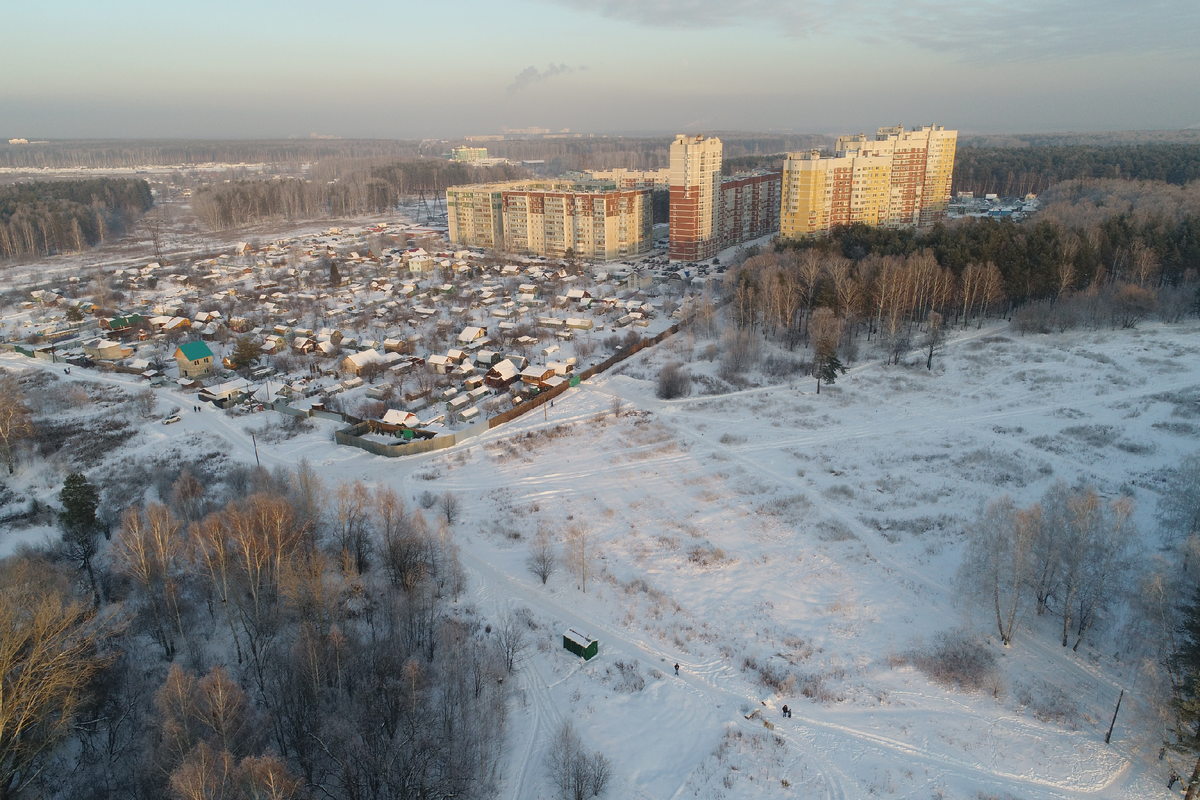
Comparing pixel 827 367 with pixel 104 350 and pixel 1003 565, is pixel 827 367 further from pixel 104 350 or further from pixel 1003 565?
pixel 104 350

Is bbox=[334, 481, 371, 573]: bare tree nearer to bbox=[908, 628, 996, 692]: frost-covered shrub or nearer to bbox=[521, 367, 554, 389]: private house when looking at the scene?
bbox=[908, 628, 996, 692]: frost-covered shrub

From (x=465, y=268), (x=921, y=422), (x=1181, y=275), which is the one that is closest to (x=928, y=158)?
(x=1181, y=275)

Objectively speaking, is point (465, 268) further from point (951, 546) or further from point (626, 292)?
point (951, 546)

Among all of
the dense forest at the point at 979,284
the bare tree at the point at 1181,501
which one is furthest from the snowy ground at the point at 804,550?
the dense forest at the point at 979,284

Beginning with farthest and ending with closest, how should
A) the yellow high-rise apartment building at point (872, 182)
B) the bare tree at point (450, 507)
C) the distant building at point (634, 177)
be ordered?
1. the distant building at point (634, 177)
2. the yellow high-rise apartment building at point (872, 182)
3. the bare tree at point (450, 507)

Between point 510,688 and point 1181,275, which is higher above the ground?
point 1181,275

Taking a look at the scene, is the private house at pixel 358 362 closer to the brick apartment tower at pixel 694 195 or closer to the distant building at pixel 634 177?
the brick apartment tower at pixel 694 195

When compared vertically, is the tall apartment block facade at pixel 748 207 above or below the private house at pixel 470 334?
above

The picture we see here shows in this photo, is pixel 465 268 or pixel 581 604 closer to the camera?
pixel 581 604
